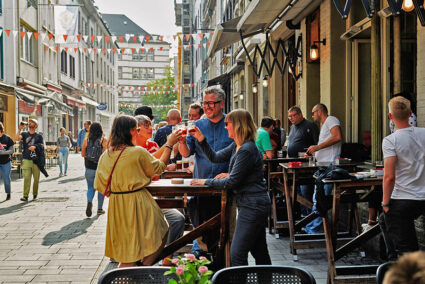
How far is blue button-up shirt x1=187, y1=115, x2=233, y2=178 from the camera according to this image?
5.06m

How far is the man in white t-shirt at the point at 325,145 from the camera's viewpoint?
7137mm

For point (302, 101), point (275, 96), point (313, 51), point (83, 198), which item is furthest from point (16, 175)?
point (313, 51)

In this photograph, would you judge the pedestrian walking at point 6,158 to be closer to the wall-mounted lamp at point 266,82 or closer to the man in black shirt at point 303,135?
the man in black shirt at point 303,135

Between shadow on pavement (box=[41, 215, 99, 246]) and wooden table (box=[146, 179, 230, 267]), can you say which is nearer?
wooden table (box=[146, 179, 230, 267])

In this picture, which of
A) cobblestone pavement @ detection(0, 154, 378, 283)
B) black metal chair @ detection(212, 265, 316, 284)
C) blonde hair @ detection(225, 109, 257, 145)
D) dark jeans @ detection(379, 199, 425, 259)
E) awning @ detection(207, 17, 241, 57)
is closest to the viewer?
black metal chair @ detection(212, 265, 316, 284)

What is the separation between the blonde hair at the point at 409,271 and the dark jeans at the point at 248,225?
2938mm

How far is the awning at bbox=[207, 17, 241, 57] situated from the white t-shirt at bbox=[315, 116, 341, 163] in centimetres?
545

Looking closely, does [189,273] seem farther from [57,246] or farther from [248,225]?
[57,246]

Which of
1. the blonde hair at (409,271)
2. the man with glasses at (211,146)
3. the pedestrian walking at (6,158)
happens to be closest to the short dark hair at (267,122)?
the man with glasses at (211,146)

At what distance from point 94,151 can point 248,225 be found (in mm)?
5690

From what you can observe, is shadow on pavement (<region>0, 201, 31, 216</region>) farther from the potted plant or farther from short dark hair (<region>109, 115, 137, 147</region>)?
the potted plant

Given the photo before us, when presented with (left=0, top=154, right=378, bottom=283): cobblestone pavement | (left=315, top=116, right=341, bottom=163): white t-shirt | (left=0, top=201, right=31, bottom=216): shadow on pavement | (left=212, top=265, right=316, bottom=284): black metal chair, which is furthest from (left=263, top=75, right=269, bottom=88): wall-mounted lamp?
(left=212, top=265, right=316, bottom=284): black metal chair

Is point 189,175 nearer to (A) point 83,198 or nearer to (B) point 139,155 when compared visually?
(B) point 139,155

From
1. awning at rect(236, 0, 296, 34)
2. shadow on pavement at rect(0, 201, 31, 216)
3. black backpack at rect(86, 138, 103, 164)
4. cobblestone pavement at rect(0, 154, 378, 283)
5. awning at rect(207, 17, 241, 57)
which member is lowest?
cobblestone pavement at rect(0, 154, 378, 283)
